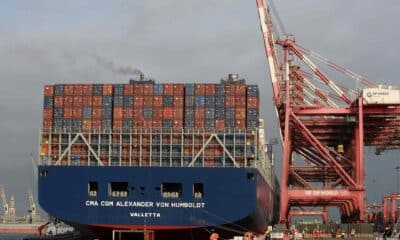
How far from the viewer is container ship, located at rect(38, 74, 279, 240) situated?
44.1 metres

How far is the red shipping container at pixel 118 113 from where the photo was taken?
46594mm

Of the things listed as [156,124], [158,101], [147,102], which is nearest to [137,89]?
[147,102]

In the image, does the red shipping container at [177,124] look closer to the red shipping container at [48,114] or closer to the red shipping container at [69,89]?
the red shipping container at [69,89]

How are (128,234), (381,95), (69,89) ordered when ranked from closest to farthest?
(128,234), (69,89), (381,95)

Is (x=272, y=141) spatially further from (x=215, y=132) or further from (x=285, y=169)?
(x=215, y=132)

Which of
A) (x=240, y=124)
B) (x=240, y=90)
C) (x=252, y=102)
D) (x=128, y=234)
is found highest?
(x=240, y=90)

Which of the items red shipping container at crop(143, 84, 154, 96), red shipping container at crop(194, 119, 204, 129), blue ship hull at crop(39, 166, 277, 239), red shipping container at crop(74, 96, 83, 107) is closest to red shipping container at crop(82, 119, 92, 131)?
red shipping container at crop(74, 96, 83, 107)

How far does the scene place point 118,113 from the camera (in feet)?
153

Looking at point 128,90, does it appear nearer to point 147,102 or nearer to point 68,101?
point 147,102

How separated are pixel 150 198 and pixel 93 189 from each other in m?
3.87

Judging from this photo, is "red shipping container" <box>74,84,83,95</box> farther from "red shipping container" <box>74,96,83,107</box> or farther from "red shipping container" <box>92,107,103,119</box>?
"red shipping container" <box>92,107,103,119</box>

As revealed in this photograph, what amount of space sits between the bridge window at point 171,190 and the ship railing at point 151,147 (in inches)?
50.2

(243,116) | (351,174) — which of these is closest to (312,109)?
(351,174)

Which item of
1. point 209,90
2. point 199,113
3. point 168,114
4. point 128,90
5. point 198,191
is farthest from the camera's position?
point 128,90
